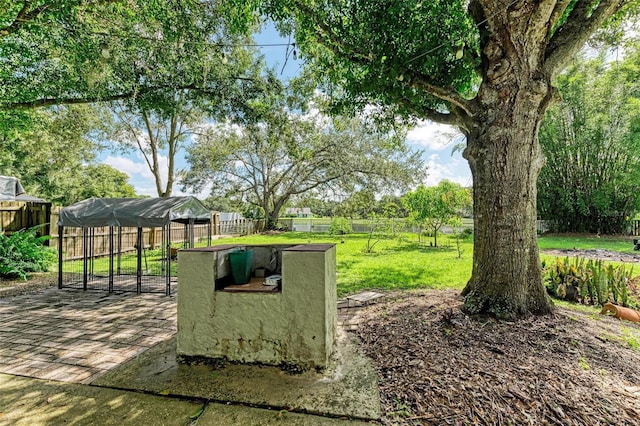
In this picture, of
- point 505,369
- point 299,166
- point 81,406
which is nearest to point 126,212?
point 81,406

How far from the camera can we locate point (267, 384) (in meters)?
2.37

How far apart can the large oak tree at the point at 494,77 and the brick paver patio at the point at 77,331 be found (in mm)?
3780

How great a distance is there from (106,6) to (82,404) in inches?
240

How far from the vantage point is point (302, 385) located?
92.6 inches

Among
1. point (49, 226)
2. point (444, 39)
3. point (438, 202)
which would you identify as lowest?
point (49, 226)

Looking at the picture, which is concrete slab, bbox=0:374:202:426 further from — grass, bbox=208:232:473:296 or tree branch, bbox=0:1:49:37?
tree branch, bbox=0:1:49:37

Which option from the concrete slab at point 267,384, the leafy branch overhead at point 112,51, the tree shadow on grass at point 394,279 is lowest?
the concrete slab at point 267,384

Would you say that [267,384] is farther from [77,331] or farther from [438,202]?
[438,202]

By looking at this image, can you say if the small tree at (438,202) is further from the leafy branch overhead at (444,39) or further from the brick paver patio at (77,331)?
the brick paver patio at (77,331)

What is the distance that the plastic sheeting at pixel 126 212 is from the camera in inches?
202

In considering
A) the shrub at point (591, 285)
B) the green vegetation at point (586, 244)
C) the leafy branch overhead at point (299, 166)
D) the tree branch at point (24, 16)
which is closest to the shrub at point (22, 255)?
the tree branch at point (24, 16)

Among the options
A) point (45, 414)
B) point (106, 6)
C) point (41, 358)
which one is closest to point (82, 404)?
point (45, 414)

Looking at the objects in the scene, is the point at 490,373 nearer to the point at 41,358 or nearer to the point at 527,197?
the point at 527,197

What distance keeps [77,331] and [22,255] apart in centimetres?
505
